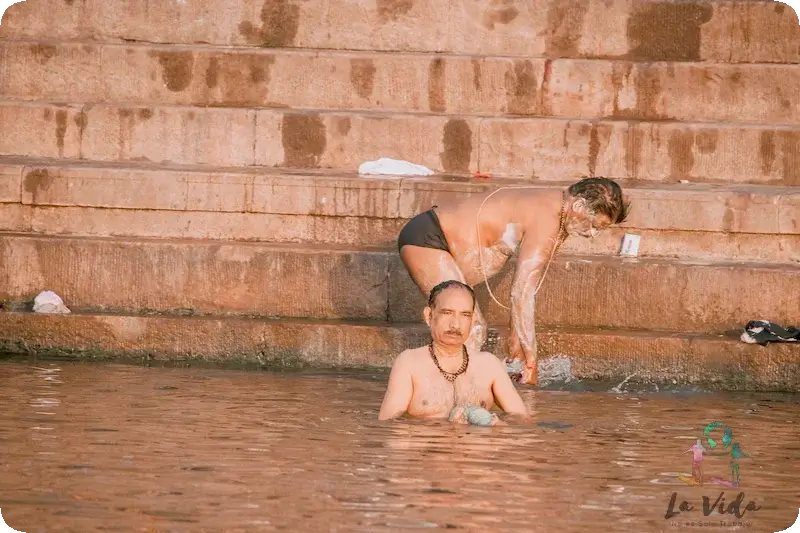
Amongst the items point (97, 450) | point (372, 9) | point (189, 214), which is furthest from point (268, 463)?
point (372, 9)

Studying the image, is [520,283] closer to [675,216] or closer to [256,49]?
[675,216]

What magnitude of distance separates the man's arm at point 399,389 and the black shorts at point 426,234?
132 cm

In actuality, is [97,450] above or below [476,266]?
below

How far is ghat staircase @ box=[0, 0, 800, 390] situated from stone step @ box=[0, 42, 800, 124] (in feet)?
0.06

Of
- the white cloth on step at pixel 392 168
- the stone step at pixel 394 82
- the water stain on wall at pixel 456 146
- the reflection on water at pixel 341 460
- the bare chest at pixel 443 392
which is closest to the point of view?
the reflection on water at pixel 341 460

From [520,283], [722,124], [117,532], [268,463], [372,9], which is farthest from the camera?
[372,9]

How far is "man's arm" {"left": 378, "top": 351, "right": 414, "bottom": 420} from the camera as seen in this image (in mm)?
7410

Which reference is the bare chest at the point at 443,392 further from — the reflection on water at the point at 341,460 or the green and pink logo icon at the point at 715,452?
the green and pink logo icon at the point at 715,452

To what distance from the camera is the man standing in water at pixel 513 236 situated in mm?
8234

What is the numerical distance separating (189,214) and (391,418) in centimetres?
353

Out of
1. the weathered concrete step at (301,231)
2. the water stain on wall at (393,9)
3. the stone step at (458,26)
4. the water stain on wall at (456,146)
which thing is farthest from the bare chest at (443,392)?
the water stain on wall at (393,9)

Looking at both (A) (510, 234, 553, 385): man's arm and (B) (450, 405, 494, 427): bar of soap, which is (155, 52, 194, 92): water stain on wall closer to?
(A) (510, 234, 553, 385): man's arm

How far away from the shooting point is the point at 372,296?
984 centimetres

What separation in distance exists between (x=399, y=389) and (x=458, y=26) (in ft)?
17.2
